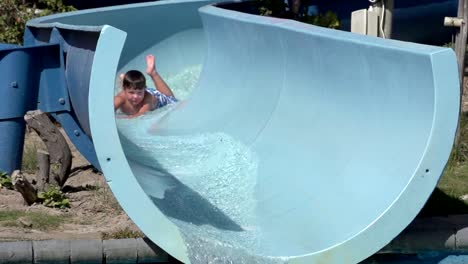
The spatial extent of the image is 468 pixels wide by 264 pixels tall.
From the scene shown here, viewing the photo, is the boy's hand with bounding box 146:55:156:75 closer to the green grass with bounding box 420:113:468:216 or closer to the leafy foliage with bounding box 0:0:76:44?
the leafy foliage with bounding box 0:0:76:44

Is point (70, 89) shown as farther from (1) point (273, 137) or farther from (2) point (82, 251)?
(2) point (82, 251)

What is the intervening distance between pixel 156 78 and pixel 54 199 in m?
3.03

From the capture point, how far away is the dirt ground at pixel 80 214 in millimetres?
5762

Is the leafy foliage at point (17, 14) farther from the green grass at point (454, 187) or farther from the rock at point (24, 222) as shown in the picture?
the green grass at point (454, 187)

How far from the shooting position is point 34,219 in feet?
19.9

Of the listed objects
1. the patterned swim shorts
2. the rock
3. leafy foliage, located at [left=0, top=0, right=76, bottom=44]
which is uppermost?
leafy foliage, located at [left=0, top=0, right=76, bottom=44]

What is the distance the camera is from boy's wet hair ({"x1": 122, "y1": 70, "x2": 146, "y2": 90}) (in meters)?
8.76

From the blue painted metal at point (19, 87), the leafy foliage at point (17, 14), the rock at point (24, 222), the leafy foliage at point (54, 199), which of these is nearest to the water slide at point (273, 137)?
the blue painted metal at point (19, 87)

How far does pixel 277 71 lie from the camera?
286 inches

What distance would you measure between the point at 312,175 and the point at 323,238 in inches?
28.9

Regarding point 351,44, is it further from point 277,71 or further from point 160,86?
point 160,86

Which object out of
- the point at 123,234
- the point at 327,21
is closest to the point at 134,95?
the point at 327,21

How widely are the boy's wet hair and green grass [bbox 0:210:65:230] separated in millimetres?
2674

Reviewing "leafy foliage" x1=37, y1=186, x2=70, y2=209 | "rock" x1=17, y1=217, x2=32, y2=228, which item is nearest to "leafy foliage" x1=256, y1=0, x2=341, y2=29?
"leafy foliage" x1=37, y1=186, x2=70, y2=209
